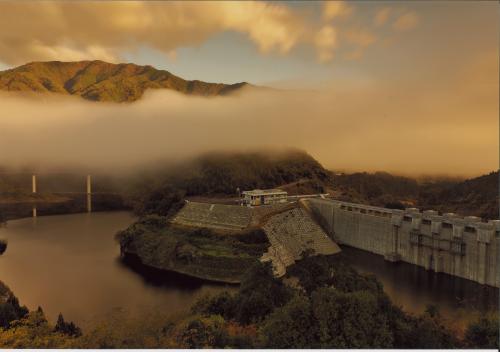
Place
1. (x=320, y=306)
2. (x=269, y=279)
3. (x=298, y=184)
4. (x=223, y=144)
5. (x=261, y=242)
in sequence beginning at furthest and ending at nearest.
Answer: (x=223, y=144) < (x=298, y=184) < (x=261, y=242) < (x=269, y=279) < (x=320, y=306)

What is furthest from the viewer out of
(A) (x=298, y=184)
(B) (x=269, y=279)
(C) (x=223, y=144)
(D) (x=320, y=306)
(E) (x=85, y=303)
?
(C) (x=223, y=144)

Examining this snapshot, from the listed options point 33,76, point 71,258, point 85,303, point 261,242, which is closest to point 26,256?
point 71,258

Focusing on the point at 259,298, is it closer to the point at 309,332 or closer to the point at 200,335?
the point at 200,335

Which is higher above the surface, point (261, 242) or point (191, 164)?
point (191, 164)

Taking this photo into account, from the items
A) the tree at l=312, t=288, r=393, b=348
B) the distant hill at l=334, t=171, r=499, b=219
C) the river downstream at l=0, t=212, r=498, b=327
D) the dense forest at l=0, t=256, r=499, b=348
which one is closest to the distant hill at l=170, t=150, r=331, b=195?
the distant hill at l=334, t=171, r=499, b=219

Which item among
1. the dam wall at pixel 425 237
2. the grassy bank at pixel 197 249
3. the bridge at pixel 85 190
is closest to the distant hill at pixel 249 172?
the dam wall at pixel 425 237

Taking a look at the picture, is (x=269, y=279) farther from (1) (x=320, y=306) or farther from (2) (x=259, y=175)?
(2) (x=259, y=175)

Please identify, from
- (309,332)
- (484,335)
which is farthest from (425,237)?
(309,332)
